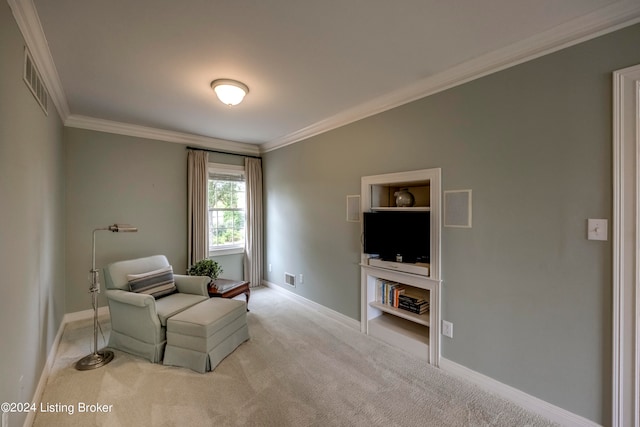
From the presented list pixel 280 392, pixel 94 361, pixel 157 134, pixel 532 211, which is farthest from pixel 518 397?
pixel 157 134

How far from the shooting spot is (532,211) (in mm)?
1929

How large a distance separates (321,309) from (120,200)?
3.17 metres

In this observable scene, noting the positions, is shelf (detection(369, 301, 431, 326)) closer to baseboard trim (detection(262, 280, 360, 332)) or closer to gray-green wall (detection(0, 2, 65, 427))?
baseboard trim (detection(262, 280, 360, 332))

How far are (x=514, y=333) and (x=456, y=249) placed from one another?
2.38 ft

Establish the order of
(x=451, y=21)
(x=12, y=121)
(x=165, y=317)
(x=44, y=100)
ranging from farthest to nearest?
(x=165, y=317) < (x=44, y=100) < (x=451, y=21) < (x=12, y=121)

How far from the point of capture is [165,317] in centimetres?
254

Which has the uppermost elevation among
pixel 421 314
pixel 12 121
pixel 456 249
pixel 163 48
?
pixel 163 48

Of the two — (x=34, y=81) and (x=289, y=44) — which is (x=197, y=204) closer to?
(x=34, y=81)

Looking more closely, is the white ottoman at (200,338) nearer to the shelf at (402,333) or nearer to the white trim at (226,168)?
the shelf at (402,333)

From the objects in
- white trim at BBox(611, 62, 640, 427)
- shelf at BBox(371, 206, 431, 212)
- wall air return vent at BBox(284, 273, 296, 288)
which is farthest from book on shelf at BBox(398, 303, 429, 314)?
wall air return vent at BBox(284, 273, 296, 288)

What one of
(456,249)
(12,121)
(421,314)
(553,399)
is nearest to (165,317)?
(12,121)

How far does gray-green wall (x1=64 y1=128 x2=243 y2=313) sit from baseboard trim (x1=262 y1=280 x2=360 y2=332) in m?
1.60

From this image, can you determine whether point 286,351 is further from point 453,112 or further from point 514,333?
point 453,112

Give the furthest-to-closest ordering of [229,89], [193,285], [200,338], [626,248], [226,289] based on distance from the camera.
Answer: [226,289] < [193,285] < [229,89] < [200,338] < [626,248]
